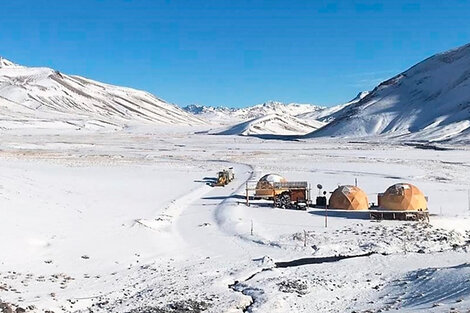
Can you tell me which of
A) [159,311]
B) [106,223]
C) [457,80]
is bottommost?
[159,311]

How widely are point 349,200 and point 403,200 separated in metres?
3.67

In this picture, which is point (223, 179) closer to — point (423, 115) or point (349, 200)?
point (349, 200)

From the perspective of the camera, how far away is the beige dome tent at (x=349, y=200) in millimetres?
33562

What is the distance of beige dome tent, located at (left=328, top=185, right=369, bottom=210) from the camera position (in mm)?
33562

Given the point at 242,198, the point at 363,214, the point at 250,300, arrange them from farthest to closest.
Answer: the point at 242,198
the point at 363,214
the point at 250,300

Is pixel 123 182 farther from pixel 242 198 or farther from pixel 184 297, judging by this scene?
pixel 184 297

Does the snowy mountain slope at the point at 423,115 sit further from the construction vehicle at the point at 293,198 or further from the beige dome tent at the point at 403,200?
the beige dome tent at the point at 403,200

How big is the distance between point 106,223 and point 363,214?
15074 millimetres

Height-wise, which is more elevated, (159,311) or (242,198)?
(242,198)

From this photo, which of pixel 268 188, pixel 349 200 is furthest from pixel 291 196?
pixel 349 200

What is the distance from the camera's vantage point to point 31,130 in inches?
6964

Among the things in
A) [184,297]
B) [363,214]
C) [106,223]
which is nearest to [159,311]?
[184,297]

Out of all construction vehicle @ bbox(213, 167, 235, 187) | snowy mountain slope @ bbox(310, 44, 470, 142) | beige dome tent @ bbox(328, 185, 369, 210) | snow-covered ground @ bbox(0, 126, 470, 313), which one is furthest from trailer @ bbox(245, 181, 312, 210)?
snowy mountain slope @ bbox(310, 44, 470, 142)

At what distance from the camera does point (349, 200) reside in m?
33.7
